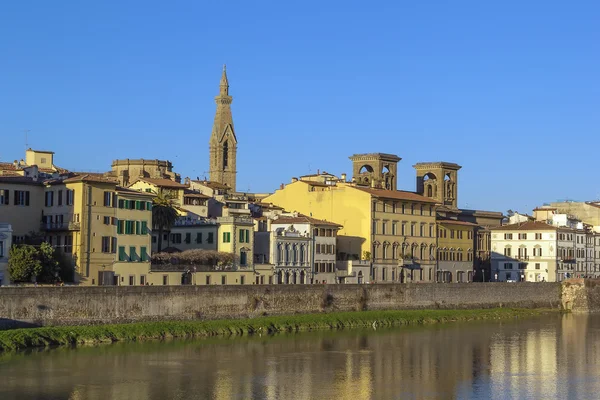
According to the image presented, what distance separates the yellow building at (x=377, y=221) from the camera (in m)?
94.0

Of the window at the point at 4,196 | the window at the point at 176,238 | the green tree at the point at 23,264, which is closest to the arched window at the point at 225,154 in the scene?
the window at the point at 176,238

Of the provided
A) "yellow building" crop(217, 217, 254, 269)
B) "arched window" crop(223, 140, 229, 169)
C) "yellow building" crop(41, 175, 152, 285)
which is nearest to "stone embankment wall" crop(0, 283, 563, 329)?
"yellow building" crop(41, 175, 152, 285)

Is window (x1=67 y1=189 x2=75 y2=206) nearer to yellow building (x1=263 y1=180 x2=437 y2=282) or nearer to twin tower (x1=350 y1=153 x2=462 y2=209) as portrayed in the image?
yellow building (x1=263 y1=180 x2=437 y2=282)

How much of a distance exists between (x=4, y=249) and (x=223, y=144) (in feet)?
282

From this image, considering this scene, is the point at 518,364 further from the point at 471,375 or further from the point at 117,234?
the point at 117,234

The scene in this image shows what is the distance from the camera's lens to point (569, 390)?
48781 mm

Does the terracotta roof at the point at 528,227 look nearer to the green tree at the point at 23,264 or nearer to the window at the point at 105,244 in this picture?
the window at the point at 105,244

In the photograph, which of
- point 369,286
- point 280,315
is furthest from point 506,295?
point 280,315

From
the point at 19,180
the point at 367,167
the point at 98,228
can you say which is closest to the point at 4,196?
the point at 19,180

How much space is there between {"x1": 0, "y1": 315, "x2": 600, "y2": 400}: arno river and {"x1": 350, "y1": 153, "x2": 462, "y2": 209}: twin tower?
63.0 m

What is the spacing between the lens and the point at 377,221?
95062 millimetres

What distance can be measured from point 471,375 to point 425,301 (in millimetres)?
31349

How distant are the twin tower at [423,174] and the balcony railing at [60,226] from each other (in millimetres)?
63867

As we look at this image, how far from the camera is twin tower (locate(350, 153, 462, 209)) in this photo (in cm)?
13112
